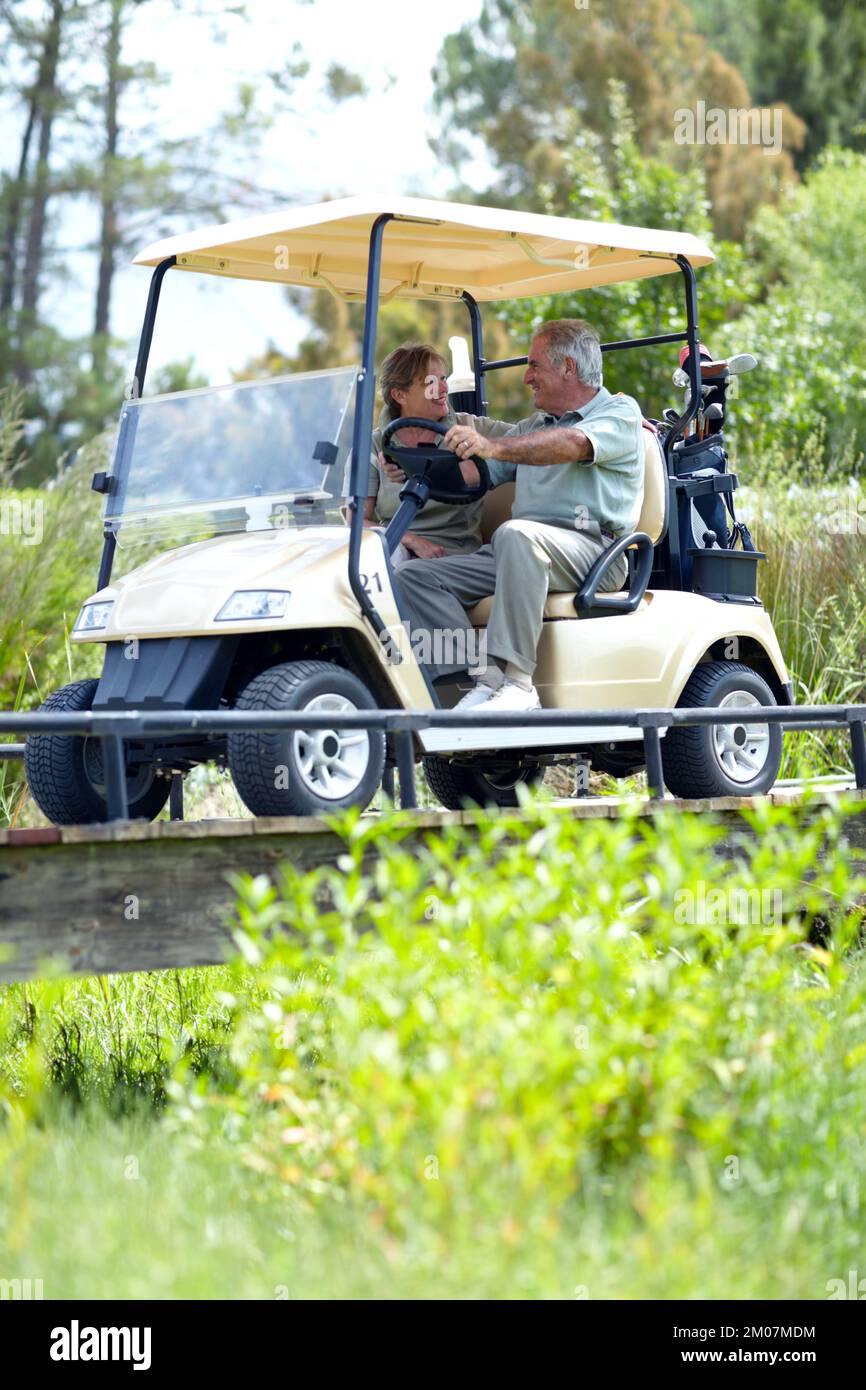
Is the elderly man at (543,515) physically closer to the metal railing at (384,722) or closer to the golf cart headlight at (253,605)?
the metal railing at (384,722)

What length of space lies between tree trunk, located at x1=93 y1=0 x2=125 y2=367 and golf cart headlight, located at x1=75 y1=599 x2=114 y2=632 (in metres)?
16.4

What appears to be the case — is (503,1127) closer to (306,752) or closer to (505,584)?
(306,752)

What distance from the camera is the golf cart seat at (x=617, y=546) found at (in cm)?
542

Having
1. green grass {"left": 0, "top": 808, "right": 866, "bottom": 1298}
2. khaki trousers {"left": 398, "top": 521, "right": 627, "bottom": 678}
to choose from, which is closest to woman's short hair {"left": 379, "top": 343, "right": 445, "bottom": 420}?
khaki trousers {"left": 398, "top": 521, "right": 627, "bottom": 678}

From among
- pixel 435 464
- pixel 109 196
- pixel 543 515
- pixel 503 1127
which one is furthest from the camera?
pixel 109 196

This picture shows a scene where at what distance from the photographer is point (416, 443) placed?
5.46 meters

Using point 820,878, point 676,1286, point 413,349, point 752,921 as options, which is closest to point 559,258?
point 413,349

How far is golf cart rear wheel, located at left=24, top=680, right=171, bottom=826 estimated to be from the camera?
5.16m

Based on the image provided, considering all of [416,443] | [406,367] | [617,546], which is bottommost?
[617,546]

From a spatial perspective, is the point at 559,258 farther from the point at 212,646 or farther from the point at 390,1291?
the point at 390,1291

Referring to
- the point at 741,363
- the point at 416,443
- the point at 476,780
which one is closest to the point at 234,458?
the point at 416,443

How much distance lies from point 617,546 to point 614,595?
0.18 meters
